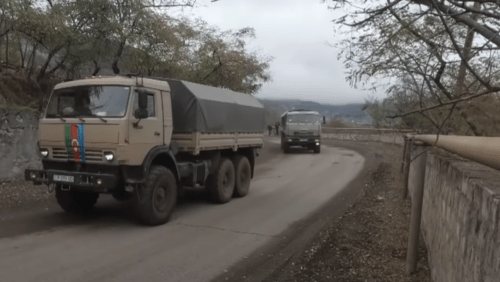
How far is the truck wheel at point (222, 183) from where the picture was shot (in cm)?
912

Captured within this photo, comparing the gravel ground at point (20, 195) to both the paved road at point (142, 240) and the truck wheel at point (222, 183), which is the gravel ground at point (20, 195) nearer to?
the paved road at point (142, 240)

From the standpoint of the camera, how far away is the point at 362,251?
5.90m

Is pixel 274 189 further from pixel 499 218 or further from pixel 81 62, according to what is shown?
pixel 499 218

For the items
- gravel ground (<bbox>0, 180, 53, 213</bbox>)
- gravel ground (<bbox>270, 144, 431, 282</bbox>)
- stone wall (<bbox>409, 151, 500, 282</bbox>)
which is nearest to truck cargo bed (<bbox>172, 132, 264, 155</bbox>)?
gravel ground (<bbox>270, 144, 431, 282</bbox>)

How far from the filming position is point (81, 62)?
1258cm

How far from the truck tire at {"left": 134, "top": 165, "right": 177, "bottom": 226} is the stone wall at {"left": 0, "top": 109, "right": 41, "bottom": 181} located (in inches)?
199

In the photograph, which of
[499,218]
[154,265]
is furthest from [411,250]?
[154,265]

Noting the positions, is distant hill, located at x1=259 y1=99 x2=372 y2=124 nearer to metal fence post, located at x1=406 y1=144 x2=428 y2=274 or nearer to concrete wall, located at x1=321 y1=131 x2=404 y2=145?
metal fence post, located at x1=406 y1=144 x2=428 y2=274

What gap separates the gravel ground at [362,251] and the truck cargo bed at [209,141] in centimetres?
303

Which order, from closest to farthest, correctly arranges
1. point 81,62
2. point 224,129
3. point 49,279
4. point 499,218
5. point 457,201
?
point 499,218 → point 457,201 → point 49,279 → point 224,129 → point 81,62

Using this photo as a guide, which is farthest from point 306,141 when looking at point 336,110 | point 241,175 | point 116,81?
point 116,81

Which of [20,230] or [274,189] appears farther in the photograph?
[274,189]

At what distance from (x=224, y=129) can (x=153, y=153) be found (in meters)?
2.57

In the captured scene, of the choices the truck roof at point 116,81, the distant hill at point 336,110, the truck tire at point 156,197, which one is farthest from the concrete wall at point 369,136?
the truck roof at point 116,81
